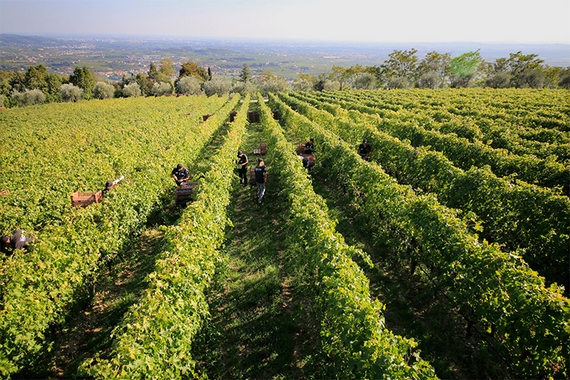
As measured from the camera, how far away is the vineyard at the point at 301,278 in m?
4.96

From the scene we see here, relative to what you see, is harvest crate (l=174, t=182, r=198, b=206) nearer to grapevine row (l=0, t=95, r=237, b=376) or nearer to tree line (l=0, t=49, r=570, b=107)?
grapevine row (l=0, t=95, r=237, b=376)

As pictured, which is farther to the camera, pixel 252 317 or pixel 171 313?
pixel 252 317

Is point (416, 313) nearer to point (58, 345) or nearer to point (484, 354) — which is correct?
point (484, 354)

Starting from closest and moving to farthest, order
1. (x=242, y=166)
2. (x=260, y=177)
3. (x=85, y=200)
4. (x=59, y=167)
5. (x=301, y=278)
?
(x=301, y=278) → (x=85, y=200) → (x=260, y=177) → (x=242, y=166) → (x=59, y=167)

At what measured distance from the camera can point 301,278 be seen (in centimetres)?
818

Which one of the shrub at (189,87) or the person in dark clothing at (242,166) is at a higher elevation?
the shrub at (189,87)

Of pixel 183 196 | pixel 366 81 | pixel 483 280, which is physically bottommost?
pixel 183 196

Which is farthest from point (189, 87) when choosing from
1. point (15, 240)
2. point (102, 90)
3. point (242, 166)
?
point (15, 240)

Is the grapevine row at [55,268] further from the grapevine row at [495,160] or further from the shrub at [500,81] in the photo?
the shrub at [500,81]

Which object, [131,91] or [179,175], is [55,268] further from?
[131,91]

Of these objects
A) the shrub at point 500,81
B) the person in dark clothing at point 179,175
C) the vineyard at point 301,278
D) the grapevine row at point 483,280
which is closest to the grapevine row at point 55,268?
the vineyard at point 301,278

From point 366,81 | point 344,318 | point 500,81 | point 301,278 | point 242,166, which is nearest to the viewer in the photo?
point 344,318

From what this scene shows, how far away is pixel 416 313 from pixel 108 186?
11553mm

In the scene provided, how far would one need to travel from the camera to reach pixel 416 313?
7148 mm
